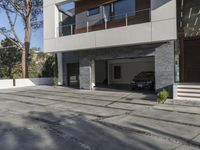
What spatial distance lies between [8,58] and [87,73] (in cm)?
1627

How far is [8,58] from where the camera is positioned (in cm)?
3191

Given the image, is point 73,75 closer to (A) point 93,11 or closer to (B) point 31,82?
(B) point 31,82

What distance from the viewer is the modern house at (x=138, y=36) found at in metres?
14.2

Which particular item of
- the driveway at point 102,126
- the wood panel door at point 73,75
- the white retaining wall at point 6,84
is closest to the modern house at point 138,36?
the wood panel door at point 73,75

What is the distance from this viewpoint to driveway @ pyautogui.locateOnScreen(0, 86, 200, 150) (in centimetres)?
633

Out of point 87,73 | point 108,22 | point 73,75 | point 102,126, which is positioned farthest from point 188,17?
point 73,75

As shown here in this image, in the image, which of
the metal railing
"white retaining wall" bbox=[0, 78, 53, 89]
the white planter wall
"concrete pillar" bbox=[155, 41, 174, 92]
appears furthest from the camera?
the white planter wall

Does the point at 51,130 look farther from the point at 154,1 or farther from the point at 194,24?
the point at 194,24

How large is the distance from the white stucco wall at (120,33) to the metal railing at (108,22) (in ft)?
2.69

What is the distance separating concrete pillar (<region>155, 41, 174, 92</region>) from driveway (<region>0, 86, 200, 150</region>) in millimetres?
3446

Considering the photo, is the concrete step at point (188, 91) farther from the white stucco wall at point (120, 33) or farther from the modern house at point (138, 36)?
the white stucco wall at point (120, 33)

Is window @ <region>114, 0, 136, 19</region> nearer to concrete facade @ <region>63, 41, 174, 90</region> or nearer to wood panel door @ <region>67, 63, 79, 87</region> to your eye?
concrete facade @ <region>63, 41, 174, 90</region>

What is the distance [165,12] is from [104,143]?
9.89 meters

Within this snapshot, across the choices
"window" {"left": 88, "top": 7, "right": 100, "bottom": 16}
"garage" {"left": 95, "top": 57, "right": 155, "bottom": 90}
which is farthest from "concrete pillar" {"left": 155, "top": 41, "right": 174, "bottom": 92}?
"garage" {"left": 95, "top": 57, "right": 155, "bottom": 90}
